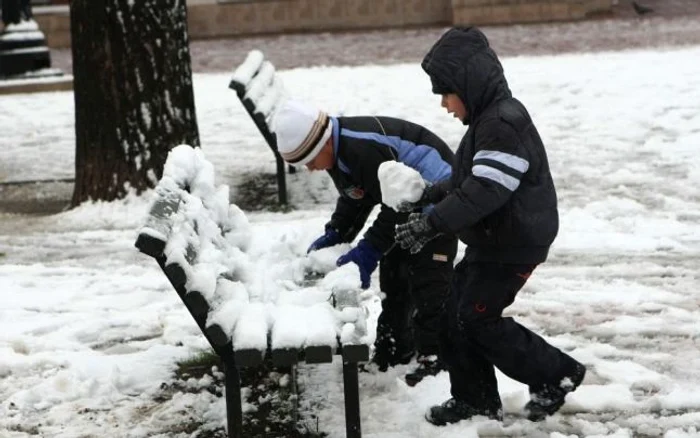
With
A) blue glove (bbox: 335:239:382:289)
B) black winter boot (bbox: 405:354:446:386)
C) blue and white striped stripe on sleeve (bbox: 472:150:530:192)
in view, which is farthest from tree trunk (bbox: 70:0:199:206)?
blue and white striped stripe on sleeve (bbox: 472:150:530:192)

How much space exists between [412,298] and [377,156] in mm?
677

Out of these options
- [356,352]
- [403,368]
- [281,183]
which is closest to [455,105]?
[356,352]

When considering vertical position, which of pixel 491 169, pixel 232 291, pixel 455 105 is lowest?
pixel 232 291

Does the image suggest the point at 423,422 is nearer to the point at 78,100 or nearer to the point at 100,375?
the point at 100,375

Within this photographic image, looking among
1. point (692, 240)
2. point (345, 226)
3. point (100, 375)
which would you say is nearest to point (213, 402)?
point (100, 375)

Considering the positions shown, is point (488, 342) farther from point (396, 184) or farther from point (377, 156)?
point (377, 156)

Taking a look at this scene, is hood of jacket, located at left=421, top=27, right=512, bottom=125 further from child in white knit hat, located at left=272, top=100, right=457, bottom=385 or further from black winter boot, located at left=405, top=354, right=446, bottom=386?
black winter boot, located at left=405, top=354, right=446, bottom=386

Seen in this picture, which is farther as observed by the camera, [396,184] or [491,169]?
[396,184]

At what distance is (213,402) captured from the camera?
472cm

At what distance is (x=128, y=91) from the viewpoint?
8.02 metres

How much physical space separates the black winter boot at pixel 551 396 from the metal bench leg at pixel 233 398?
1148 millimetres

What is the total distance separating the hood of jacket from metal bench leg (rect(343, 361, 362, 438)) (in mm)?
1030

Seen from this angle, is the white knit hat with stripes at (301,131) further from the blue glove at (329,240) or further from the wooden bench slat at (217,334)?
the wooden bench slat at (217,334)

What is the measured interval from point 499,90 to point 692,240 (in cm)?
337
